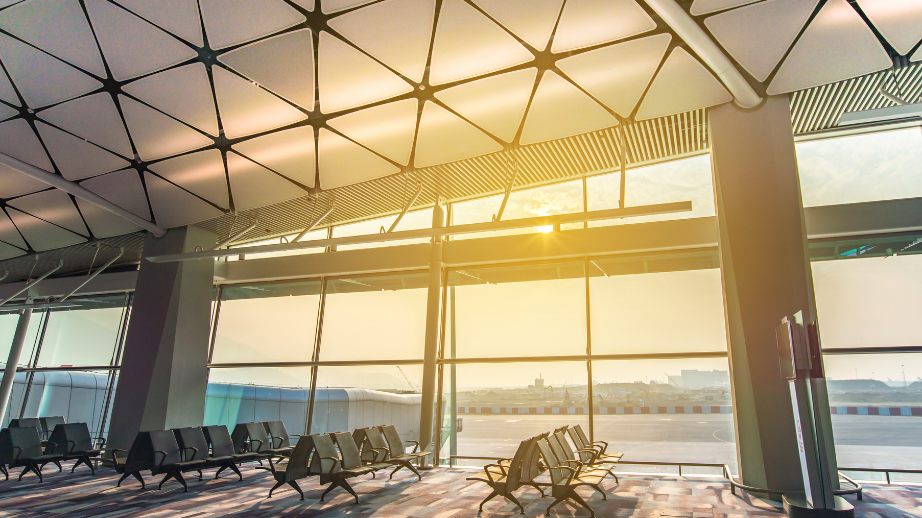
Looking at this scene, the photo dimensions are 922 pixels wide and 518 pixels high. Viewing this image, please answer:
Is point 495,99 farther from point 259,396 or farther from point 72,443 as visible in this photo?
point 72,443

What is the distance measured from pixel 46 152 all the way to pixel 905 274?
16512 millimetres

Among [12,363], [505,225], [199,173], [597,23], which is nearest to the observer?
[597,23]

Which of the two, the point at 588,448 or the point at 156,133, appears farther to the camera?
the point at 156,133

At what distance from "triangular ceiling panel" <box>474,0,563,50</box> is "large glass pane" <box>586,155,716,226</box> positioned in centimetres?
443

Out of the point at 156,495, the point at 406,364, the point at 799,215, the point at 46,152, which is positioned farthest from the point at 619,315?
the point at 46,152

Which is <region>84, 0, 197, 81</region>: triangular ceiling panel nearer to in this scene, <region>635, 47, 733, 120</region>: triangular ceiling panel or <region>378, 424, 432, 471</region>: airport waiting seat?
<region>378, 424, 432, 471</region>: airport waiting seat

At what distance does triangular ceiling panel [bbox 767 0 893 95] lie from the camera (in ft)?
22.3

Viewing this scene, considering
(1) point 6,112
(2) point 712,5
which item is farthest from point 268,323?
(2) point 712,5

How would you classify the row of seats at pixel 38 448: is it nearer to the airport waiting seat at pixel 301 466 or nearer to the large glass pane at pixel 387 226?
the airport waiting seat at pixel 301 466

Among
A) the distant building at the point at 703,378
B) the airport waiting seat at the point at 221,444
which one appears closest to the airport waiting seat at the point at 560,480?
the distant building at the point at 703,378

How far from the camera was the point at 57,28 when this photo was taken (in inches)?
303

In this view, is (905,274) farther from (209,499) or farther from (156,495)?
(156,495)

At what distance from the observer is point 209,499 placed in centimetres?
760

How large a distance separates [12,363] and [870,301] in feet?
72.2
